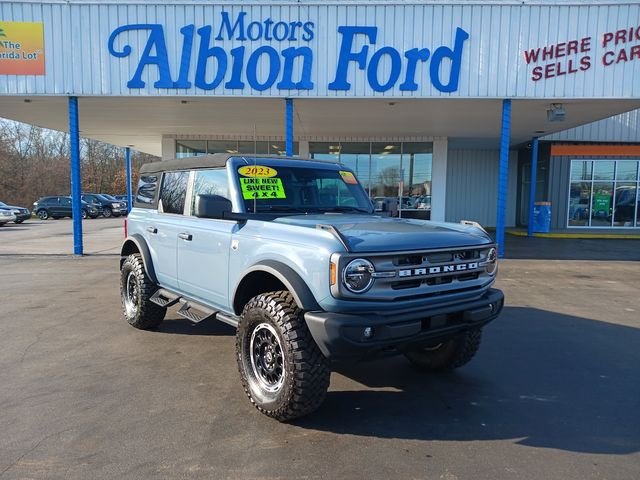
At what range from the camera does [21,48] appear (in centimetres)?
1093

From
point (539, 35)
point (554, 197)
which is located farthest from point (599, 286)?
point (554, 197)

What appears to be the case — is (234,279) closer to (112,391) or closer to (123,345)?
(112,391)

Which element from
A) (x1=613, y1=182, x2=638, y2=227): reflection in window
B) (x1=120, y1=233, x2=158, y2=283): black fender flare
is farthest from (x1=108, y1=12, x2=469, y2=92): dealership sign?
(x1=613, y1=182, x2=638, y2=227): reflection in window

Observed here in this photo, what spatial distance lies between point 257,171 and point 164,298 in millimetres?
1975

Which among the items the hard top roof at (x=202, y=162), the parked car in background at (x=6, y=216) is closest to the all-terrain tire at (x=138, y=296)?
the hard top roof at (x=202, y=162)

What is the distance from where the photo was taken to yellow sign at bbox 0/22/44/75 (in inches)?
427

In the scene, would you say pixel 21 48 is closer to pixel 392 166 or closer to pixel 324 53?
pixel 324 53

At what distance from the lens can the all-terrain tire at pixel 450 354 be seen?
4.13 meters

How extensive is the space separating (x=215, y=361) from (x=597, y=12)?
11818 mm

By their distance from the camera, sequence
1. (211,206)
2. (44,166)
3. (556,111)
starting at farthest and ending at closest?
(44,166) → (556,111) → (211,206)

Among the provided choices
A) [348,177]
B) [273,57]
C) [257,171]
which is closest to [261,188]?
[257,171]

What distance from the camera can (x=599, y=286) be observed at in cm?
872

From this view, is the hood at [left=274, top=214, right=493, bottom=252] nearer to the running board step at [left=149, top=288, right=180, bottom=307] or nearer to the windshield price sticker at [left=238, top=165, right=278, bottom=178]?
the windshield price sticker at [left=238, top=165, right=278, bottom=178]

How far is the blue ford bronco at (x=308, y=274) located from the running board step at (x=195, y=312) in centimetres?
2
